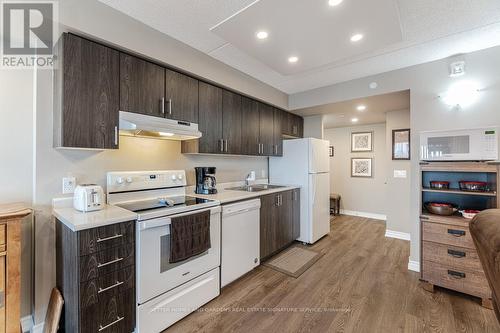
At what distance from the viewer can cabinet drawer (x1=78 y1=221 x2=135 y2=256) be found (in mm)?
1409

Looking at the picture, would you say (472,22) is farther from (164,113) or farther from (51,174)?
(51,174)

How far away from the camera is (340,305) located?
2133 millimetres

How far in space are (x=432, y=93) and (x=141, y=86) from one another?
3223 mm

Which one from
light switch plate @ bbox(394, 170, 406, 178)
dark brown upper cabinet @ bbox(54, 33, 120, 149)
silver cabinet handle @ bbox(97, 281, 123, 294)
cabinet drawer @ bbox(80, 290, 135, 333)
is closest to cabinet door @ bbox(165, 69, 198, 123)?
dark brown upper cabinet @ bbox(54, 33, 120, 149)

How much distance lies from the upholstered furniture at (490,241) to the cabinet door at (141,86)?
228 centimetres

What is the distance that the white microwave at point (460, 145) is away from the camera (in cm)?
216

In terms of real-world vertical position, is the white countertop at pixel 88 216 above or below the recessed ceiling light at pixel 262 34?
below

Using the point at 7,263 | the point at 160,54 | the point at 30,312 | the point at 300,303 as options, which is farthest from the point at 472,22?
the point at 30,312

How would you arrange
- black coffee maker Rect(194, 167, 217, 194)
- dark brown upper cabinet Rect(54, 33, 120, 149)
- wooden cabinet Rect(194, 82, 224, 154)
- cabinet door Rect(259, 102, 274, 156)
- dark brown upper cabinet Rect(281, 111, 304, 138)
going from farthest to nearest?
dark brown upper cabinet Rect(281, 111, 304, 138)
cabinet door Rect(259, 102, 274, 156)
black coffee maker Rect(194, 167, 217, 194)
wooden cabinet Rect(194, 82, 224, 154)
dark brown upper cabinet Rect(54, 33, 120, 149)

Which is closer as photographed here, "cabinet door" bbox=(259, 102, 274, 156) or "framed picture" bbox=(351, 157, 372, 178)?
"cabinet door" bbox=(259, 102, 274, 156)

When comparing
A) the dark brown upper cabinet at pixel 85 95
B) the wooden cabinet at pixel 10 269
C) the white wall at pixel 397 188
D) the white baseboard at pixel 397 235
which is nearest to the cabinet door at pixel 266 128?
the dark brown upper cabinet at pixel 85 95

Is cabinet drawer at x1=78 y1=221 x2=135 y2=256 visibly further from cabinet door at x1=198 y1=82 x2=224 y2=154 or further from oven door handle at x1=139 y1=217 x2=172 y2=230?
cabinet door at x1=198 y1=82 x2=224 y2=154
